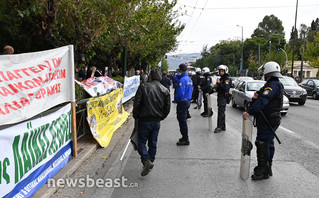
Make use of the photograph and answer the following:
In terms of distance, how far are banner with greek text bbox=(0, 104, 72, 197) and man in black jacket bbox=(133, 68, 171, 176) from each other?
1.22 meters

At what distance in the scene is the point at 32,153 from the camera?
3.68 m

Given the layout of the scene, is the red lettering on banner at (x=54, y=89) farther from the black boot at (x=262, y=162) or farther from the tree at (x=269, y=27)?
the tree at (x=269, y=27)

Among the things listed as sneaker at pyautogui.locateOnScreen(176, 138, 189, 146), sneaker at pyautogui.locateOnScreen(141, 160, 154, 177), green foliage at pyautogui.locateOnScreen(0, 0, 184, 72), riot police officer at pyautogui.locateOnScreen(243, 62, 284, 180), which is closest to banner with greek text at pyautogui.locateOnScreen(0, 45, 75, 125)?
sneaker at pyautogui.locateOnScreen(141, 160, 154, 177)

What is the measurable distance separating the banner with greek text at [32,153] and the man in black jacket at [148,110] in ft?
4.02

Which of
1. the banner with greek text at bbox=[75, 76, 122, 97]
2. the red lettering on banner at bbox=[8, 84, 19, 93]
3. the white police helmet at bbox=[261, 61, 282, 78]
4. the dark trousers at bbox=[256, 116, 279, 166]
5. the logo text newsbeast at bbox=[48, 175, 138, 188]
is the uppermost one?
the white police helmet at bbox=[261, 61, 282, 78]

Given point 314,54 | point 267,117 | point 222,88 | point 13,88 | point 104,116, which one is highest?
point 314,54

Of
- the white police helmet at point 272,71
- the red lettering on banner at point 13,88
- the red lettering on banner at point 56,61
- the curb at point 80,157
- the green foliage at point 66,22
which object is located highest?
the green foliage at point 66,22

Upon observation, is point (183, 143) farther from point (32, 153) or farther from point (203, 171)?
point (32, 153)

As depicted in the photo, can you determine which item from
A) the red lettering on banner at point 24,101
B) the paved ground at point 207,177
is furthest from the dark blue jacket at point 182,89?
the red lettering on banner at point 24,101

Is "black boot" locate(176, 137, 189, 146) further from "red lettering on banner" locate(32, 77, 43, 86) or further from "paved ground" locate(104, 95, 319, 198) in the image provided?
"red lettering on banner" locate(32, 77, 43, 86)

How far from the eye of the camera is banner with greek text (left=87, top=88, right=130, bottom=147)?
640cm

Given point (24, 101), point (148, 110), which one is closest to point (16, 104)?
point (24, 101)

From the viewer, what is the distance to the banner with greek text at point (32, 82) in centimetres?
332

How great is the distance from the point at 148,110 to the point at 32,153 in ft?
5.93
